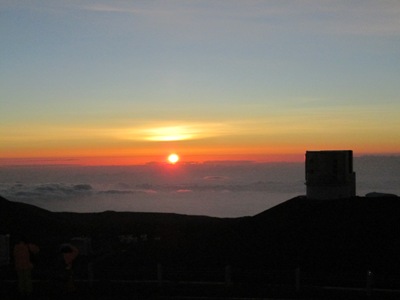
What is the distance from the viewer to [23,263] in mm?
18141

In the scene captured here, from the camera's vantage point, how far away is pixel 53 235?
49.8 metres

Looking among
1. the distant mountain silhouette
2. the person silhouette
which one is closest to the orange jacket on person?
the person silhouette

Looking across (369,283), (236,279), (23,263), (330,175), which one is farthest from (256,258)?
(23,263)

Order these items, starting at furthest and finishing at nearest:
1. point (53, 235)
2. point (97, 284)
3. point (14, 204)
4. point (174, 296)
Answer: point (14, 204) < point (53, 235) < point (97, 284) < point (174, 296)

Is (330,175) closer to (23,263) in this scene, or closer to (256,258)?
(256,258)

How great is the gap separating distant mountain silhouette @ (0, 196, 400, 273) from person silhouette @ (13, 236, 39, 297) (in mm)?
12626

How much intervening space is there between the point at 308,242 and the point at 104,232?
2276 cm

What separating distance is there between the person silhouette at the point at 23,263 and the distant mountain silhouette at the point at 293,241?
1263 centimetres

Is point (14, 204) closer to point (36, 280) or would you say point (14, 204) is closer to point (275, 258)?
point (275, 258)

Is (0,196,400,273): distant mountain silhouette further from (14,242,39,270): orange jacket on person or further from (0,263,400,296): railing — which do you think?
(14,242,39,270): orange jacket on person

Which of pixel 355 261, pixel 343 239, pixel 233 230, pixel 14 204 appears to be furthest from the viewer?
pixel 14 204

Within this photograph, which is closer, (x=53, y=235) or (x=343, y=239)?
(x=343, y=239)

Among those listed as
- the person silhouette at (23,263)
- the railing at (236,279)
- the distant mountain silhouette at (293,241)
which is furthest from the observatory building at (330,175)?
the person silhouette at (23,263)

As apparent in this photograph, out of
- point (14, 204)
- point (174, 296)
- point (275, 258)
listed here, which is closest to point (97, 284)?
point (174, 296)
